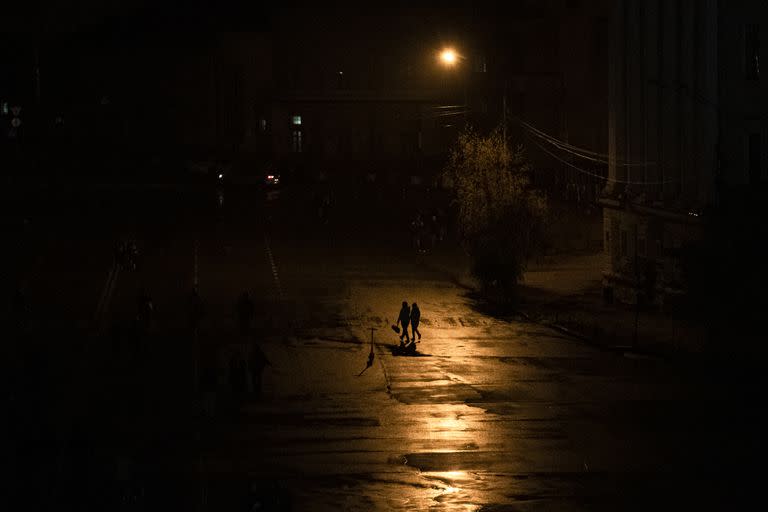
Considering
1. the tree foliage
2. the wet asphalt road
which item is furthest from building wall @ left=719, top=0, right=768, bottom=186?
the wet asphalt road

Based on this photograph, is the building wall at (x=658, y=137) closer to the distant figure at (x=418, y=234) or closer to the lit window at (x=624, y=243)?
the lit window at (x=624, y=243)

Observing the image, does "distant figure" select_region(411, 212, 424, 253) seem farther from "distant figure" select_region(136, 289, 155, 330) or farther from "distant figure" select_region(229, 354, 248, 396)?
"distant figure" select_region(229, 354, 248, 396)

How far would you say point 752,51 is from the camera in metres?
41.4

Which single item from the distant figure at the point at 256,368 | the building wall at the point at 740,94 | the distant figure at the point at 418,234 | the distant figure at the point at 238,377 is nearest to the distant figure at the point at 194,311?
the distant figure at the point at 238,377

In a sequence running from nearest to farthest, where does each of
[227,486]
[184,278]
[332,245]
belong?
[227,486] < [184,278] < [332,245]

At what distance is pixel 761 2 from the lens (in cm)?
4084

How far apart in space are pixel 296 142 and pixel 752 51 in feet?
176

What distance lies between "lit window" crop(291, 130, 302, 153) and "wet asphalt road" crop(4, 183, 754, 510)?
151 feet

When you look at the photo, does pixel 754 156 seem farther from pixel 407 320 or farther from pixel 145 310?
pixel 145 310

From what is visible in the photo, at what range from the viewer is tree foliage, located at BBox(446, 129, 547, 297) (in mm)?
46125

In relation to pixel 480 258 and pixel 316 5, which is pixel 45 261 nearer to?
pixel 480 258

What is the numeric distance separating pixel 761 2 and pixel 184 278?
2022cm

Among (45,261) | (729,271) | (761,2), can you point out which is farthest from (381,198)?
(729,271)

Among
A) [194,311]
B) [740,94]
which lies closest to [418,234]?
[740,94]
